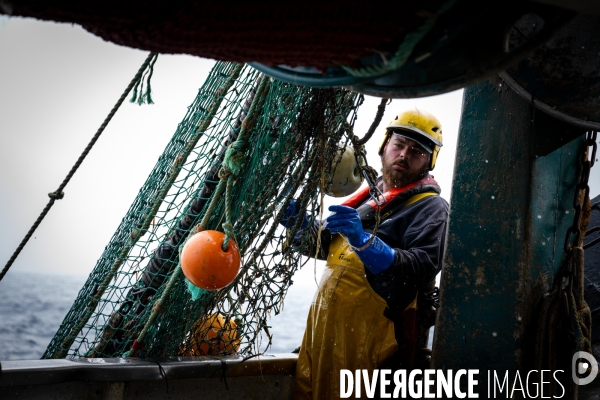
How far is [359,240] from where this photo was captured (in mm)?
3188

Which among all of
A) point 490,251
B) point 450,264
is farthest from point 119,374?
point 490,251

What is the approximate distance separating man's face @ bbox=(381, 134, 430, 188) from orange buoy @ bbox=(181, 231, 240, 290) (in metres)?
1.80

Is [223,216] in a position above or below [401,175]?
below

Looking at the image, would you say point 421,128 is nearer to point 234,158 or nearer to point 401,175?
point 401,175

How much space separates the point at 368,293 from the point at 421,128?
50.5 inches

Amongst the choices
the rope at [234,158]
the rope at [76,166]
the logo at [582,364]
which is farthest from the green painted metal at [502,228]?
the rope at [76,166]

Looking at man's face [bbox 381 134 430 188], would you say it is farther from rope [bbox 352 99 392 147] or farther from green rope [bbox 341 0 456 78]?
green rope [bbox 341 0 456 78]

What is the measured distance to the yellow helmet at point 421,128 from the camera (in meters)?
3.85

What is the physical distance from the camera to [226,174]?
2.66 m

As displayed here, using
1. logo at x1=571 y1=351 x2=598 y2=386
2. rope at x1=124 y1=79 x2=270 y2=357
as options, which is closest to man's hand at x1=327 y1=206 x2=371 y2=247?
rope at x1=124 y1=79 x2=270 y2=357

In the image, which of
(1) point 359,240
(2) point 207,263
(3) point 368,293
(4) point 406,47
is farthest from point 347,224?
(4) point 406,47

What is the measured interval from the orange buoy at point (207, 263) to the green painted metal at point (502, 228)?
1.25 m

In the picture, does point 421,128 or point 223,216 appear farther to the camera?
point 421,128

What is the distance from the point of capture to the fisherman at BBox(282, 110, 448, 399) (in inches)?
126
